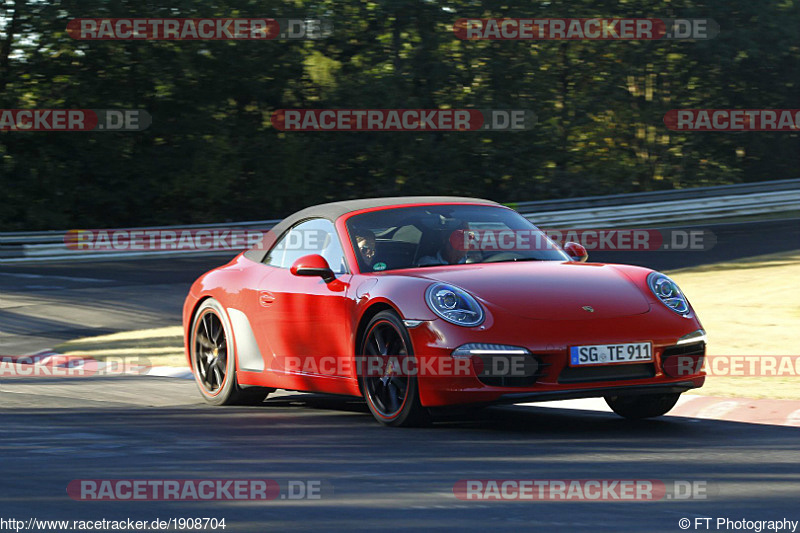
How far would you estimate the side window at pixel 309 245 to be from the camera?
8.47m

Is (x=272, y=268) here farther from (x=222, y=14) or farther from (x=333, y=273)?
(x=222, y=14)

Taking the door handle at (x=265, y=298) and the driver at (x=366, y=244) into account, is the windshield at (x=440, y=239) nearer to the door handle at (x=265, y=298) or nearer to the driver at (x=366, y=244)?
the driver at (x=366, y=244)

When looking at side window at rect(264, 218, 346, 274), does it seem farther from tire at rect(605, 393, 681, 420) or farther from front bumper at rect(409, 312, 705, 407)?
tire at rect(605, 393, 681, 420)

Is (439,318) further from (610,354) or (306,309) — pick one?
(306,309)

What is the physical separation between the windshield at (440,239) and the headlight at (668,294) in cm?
82

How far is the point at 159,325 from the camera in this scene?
15031mm

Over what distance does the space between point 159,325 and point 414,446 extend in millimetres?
8692

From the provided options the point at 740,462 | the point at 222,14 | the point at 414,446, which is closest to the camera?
the point at 740,462

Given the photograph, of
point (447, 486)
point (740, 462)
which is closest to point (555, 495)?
point (447, 486)

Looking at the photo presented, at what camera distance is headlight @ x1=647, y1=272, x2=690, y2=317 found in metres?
7.65

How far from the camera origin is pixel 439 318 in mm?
7258

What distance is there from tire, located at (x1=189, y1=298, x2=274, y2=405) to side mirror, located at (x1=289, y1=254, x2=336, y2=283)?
3.91ft

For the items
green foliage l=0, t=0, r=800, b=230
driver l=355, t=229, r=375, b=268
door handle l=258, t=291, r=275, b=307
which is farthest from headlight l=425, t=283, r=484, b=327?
green foliage l=0, t=0, r=800, b=230

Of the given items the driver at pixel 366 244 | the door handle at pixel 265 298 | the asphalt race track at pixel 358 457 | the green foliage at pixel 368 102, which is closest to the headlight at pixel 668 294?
the asphalt race track at pixel 358 457
